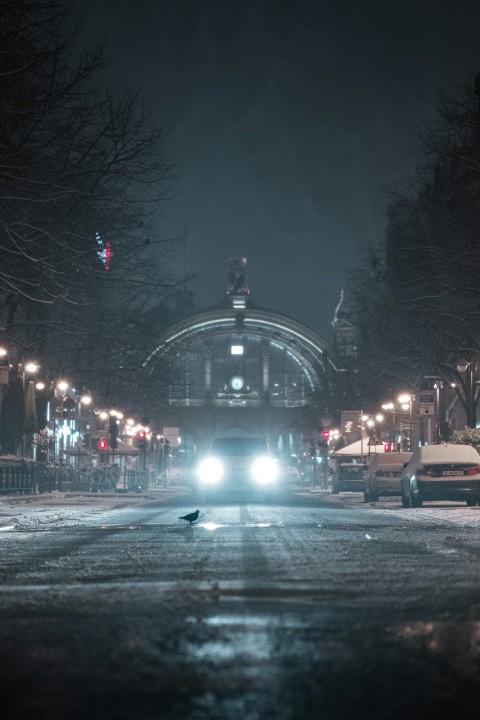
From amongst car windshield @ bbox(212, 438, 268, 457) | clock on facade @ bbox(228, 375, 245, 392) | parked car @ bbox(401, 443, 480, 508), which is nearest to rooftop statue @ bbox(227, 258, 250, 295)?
clock on facade @ bbox(228, 375, 245, 392)

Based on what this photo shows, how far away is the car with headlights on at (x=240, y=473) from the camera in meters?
38.7

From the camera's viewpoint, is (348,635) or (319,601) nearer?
(348,635)

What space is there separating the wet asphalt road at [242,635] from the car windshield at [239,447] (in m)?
28.9

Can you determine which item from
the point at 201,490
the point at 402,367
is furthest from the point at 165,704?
the point at 402,367

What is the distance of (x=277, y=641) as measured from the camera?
5.14 meters

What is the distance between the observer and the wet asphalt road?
3.73 m

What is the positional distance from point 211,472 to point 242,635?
3432cm

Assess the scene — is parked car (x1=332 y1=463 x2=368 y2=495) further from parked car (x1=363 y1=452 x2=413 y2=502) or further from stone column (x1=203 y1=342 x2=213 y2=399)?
stone column (x1=203 y1=342 x2=213 y2=399)

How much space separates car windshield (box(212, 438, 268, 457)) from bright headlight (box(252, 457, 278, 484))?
96 centimetres

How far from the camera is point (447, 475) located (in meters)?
29.6

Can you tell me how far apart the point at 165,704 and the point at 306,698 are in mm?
453

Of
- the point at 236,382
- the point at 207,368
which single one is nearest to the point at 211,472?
the point at 207,368

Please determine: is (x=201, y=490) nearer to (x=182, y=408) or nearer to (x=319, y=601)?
(x=319, y=601)

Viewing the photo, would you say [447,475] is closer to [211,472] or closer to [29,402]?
[211,472]
